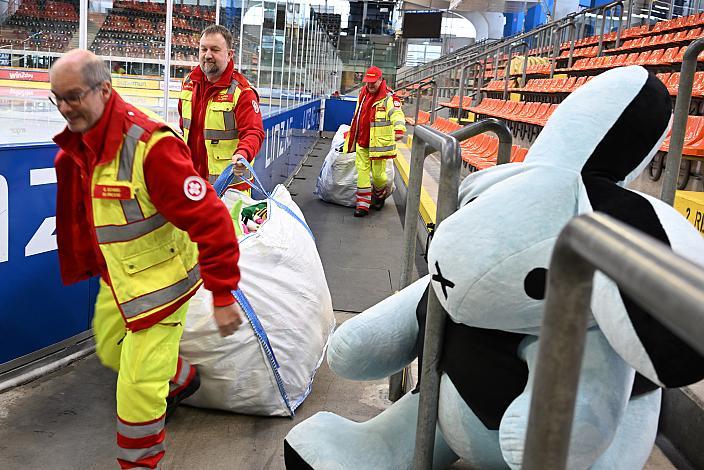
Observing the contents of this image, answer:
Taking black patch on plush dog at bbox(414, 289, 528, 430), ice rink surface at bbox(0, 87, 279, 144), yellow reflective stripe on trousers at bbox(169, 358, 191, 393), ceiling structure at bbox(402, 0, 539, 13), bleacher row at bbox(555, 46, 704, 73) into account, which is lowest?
yellow reflective stripe on trousers at bbox(169, 358, 191, 393)

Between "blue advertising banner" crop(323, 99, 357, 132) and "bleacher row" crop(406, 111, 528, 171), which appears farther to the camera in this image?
"blue advertising banner" crop(323, 99, 357, 132)

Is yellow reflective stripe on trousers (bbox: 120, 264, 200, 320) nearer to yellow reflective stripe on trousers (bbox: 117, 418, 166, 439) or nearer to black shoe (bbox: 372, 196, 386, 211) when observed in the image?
yellow reflective stripe on trousers (bbox: 117, 418, 166, 439)

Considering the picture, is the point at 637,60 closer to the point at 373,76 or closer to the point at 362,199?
the point at 373,76

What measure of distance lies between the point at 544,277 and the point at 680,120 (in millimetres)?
1869

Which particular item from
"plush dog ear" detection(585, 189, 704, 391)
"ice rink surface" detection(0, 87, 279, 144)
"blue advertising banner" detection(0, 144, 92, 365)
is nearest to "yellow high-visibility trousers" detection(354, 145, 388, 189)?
"ice rink surface" detection(0, 87, 279, 144)

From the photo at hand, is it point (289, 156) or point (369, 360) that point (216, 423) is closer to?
point (369, 360)

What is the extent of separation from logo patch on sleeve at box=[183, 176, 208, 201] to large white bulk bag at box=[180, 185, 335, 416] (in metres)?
0.94

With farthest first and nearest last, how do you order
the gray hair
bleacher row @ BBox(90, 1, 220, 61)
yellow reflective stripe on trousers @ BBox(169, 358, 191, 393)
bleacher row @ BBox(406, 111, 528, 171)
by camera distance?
bleacher row @ BBox(406, 111, 528, 171) < bleacher row @ BBox(90, 1, 220, 61) < yellow reflective stripe on trousers @ BBox(169, 358, 191, 393) < the gray hair

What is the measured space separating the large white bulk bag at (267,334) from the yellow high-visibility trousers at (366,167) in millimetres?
4695

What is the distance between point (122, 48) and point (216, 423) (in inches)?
116

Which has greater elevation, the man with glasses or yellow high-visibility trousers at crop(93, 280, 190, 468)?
the man with glasses

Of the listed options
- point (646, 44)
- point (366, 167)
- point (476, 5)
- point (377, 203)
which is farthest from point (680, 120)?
point (476, 5)

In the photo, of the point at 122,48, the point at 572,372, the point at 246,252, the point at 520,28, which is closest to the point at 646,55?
the point at 122,48

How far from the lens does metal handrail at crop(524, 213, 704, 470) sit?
58 cm
